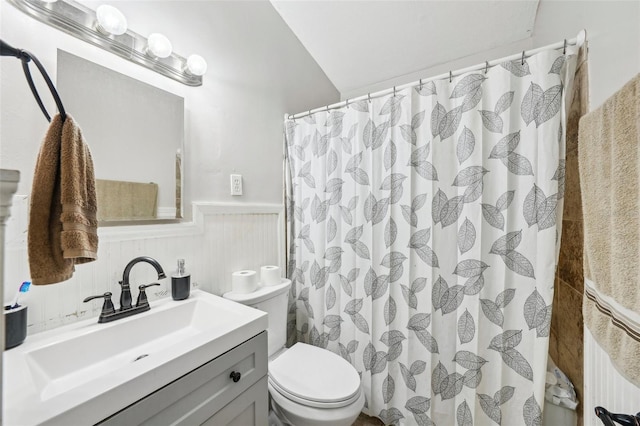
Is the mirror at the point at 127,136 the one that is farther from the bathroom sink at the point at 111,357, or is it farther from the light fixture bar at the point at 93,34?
the bathroom sink at the point at 111,357

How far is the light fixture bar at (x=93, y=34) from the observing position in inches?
32.7

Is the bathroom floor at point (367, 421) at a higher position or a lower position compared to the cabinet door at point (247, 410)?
lower

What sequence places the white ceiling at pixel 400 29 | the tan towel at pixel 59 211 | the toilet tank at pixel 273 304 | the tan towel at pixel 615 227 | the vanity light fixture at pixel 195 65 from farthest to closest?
the white ceiling at pixel 400 29 → the toilet tank at pixel 273 304 → the vanity light fixture at pixel 195 65 → the tan towel at pixel 59 211 → the tan towel at pixel 615 227

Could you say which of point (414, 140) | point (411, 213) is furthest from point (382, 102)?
point (411, 213)

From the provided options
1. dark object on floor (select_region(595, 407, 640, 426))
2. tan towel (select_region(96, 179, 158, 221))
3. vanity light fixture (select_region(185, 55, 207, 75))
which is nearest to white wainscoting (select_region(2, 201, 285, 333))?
tan towel (select_region(96, 179, 158, 221))

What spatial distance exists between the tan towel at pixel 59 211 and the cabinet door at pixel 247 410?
595 millimetres

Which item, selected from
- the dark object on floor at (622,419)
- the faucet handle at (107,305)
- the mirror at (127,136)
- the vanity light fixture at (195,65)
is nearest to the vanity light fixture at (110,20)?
the mirror at (127,136)

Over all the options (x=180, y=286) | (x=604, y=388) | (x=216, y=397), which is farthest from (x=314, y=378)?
(x=604, y=388)

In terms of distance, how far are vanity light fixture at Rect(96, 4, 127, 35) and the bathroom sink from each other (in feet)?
3.50

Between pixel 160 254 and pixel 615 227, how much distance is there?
1.45 m

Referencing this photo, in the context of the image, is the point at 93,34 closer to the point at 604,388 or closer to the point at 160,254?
the point at 160,254

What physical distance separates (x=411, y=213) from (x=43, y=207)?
1329 mm

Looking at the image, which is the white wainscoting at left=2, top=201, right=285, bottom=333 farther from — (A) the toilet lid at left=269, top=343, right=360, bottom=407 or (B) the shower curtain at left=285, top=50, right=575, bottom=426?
(A) the toilet lid at left=269, top=343, right=360, bottom=407

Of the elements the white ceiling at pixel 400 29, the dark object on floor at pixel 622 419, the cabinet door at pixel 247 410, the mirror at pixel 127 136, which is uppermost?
the white ceiling at pixel 400 29
